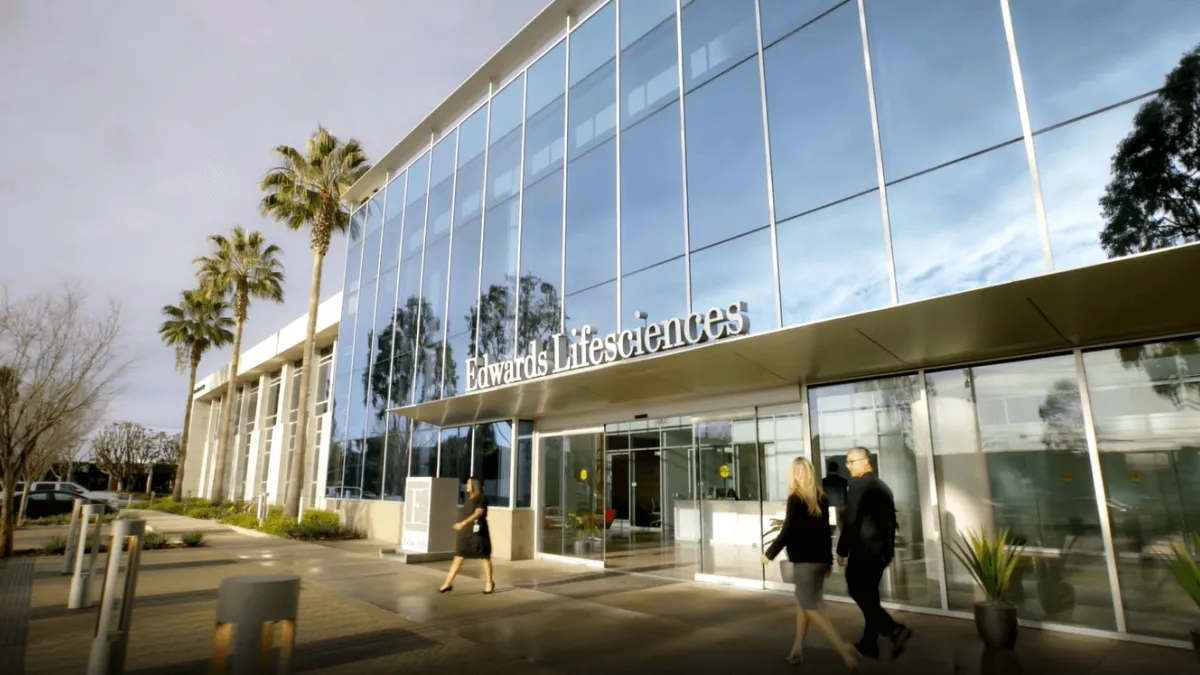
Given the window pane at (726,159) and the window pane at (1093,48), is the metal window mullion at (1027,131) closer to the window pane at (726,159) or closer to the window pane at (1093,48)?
the window pane at (1093,48)

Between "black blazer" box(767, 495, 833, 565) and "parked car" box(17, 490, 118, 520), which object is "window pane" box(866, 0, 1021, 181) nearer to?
"black blazer" box(767, 495, 833, 565)

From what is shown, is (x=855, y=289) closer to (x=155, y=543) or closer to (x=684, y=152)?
(x=684, y=152)

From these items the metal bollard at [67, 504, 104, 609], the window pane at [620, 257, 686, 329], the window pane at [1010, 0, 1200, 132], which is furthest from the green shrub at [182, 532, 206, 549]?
the window pane at [1010, 0, 1200, 132]

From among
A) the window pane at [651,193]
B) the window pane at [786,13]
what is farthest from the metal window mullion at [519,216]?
the window pane at [786,13]

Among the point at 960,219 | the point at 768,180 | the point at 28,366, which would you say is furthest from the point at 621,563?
the point at 28,366

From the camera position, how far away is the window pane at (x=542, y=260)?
44.9 ft

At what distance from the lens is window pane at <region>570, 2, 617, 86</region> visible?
1383 cm

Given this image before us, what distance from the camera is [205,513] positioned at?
3005cm

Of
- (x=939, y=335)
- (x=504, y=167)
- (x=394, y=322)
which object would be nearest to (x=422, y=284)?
(x=394, y=322)

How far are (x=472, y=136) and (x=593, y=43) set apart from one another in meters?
5.11

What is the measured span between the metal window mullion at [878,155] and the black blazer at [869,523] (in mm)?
2423

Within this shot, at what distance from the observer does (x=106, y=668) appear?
5375mm

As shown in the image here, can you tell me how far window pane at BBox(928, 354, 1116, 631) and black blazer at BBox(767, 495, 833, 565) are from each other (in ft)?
11.8

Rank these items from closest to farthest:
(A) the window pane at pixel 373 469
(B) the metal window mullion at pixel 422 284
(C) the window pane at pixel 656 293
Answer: (C) the window pane at pixel 656 293 < (B) the metal window mullion at pixel 422 284 < (A) the window pane at pixel 373 469
